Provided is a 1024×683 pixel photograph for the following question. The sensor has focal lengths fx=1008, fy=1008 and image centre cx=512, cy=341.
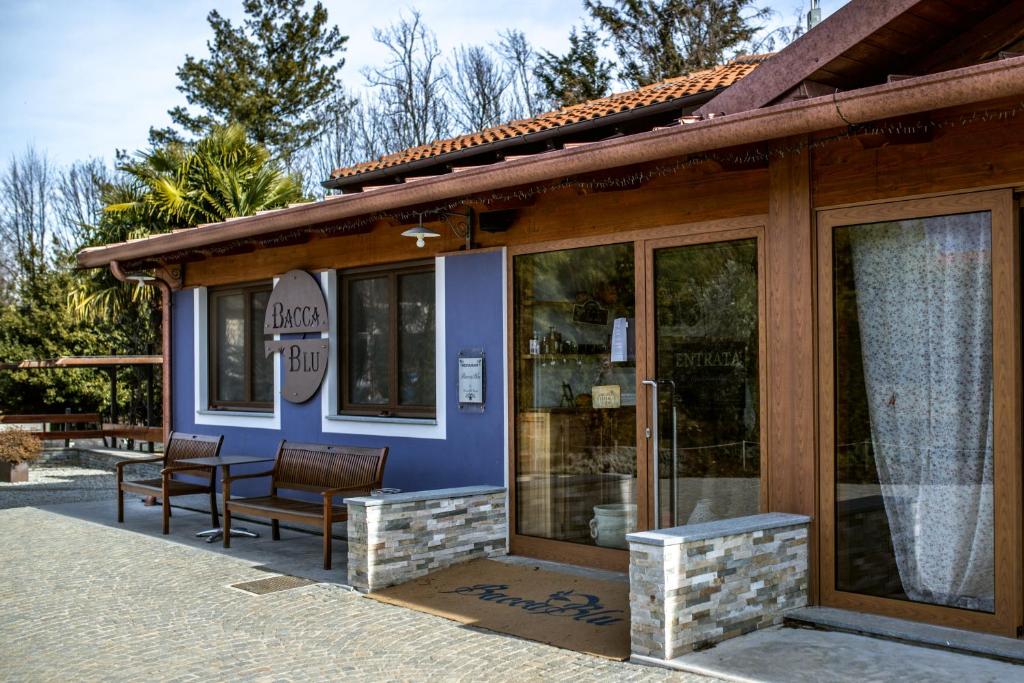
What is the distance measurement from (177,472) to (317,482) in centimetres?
218

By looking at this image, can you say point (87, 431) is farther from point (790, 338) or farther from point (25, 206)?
point (25, 206)

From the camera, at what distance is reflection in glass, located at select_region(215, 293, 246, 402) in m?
11.1

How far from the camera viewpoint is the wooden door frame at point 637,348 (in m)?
6.48

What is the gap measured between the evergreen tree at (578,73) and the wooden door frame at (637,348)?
17769 mm

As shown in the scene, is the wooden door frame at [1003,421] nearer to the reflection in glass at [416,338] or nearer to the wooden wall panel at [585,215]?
the wooden wall panel at [585,215]

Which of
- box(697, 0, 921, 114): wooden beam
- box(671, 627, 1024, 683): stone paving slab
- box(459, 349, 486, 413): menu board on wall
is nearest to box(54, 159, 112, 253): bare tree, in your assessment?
box(459, 349, 486, 413): menu board on wall

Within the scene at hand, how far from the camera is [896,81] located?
4703mm

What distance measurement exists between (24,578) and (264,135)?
20.0 m

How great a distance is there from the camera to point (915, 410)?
5516mm

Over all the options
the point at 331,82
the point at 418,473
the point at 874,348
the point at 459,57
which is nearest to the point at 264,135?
the point at 331,82

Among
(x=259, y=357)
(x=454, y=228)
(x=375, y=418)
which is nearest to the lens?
(x=454, y=228)

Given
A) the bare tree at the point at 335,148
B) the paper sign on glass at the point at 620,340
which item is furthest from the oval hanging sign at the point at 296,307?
the bare tree at the point at 335,148

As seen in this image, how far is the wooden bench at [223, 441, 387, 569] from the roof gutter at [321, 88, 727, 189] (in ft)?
11.3

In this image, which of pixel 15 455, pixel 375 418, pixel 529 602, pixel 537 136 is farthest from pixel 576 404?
pixel 15 455
